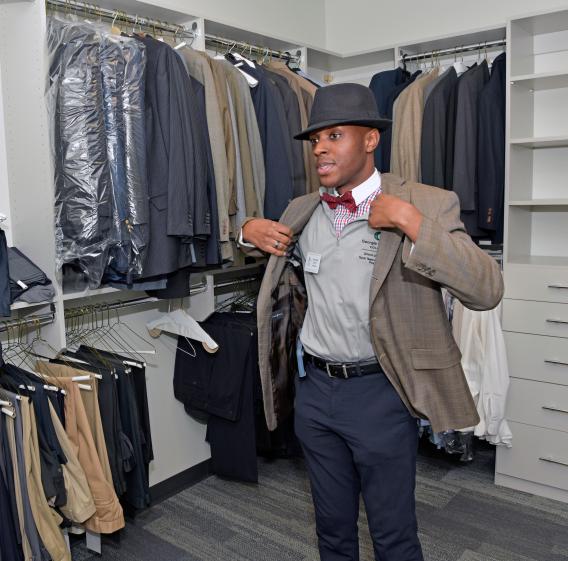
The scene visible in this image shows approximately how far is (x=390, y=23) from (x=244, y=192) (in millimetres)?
1895

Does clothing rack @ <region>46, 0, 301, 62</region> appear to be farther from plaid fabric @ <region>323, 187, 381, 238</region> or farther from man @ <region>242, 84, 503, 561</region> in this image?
plaid fabric @ <region>323, 187, 381, 238</region>

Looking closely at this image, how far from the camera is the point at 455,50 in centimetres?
357

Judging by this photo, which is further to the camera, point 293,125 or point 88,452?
point 293,125

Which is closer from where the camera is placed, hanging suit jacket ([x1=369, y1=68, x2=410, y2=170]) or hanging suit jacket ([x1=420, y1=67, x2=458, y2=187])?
hanging suit jacket ([x1=420, y1=67, x2=458, y2=187])

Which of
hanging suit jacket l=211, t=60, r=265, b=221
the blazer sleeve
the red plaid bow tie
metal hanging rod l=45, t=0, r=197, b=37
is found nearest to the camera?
the blazer sleeve

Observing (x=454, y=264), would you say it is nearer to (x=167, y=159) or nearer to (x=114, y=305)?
(x=167, y=159)

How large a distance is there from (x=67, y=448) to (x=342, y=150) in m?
1.44

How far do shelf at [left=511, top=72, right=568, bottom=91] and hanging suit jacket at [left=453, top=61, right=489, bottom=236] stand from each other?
211 mm

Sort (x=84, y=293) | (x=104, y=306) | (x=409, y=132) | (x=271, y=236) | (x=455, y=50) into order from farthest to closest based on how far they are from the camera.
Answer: (x=455, y=50) → (x=409, y=132) → (x=104, y=306) → (x=84, y=293) → (x=271, y=236)

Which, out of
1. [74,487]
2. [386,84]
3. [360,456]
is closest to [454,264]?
[360,456]

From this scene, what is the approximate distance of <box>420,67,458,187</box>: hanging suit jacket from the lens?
3221 millimetres

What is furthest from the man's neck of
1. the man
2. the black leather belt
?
the black leather belt

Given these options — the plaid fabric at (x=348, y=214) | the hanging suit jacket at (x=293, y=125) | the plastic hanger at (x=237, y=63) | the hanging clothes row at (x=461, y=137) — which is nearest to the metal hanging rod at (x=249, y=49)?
the plastic hanger at (x=237, y=63)

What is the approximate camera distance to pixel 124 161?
2.41 m
